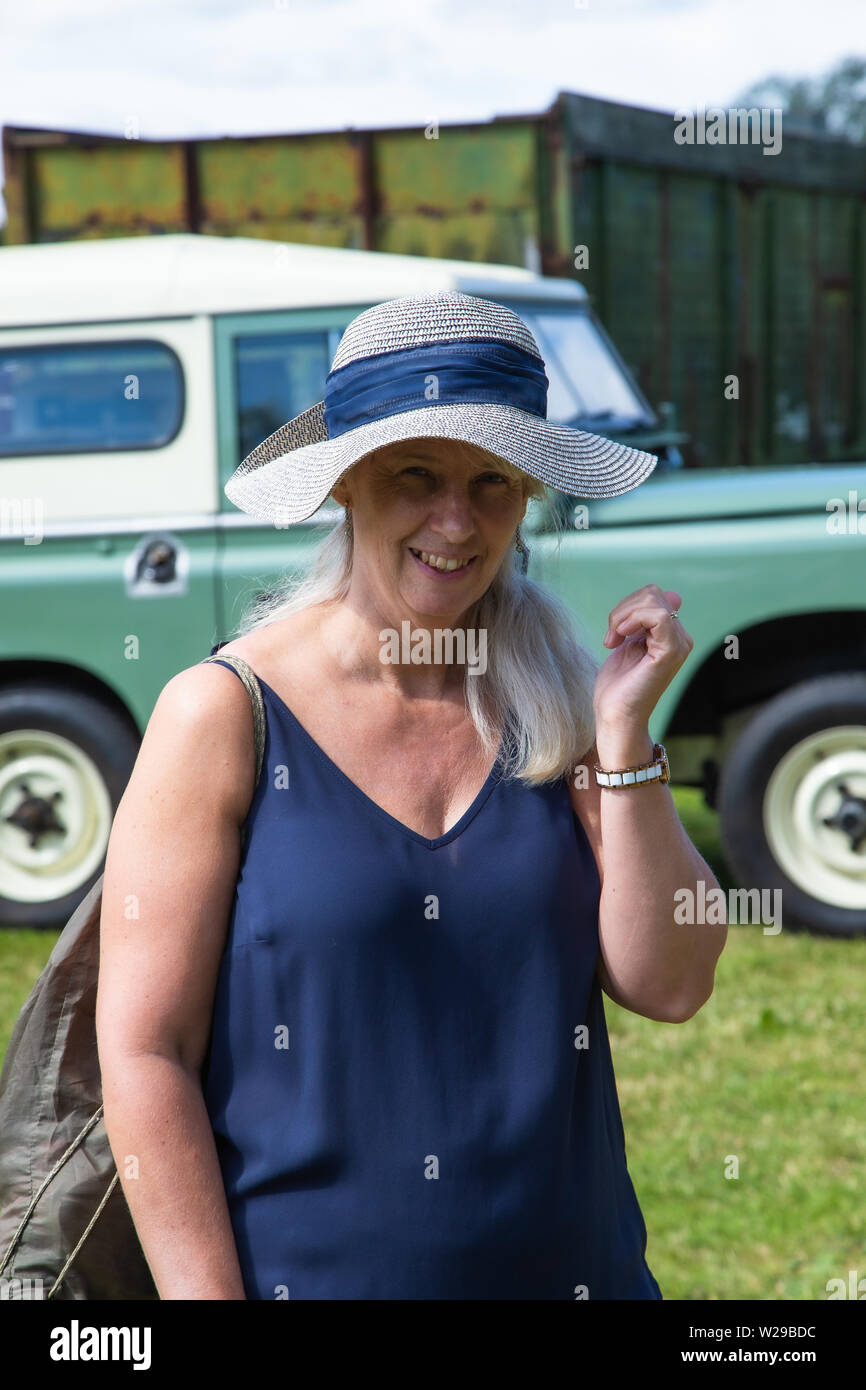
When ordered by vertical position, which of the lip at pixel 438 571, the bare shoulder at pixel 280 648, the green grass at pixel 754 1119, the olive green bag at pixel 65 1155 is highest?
the lip at pixel 438 571

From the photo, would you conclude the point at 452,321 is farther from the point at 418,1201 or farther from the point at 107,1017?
the point at 418,1201

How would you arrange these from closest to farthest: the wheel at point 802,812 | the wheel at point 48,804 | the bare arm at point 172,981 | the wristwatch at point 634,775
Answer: the bare arm at point 172,981
the wristwatch at point 634,775
the wheel at point 802,812
the wheel at point 48,804

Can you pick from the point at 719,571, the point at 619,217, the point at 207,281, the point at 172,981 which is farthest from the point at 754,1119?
the point at 619,217

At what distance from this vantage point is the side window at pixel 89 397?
17.9 feet

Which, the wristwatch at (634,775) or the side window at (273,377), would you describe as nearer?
the wristwatch at (634,775)

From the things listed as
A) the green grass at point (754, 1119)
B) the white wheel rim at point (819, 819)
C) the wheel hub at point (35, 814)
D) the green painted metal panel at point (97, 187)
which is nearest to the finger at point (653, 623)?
the green grass at point (754, 1119)

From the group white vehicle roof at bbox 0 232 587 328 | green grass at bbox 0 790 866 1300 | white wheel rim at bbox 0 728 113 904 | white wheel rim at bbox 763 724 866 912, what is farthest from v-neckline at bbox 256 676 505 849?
white wheel rim at bbox 0 728 113 904

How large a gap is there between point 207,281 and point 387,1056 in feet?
14.3

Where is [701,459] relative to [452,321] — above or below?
above

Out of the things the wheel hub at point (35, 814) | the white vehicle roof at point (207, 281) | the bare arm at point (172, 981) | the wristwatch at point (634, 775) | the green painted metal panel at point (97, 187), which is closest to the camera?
the bare arm at point (172, 981)

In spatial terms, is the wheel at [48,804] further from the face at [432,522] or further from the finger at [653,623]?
the finger at [653,623]

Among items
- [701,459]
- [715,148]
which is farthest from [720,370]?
[715,148]

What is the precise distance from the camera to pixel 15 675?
570cm

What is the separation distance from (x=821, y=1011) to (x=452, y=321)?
354 centimetres
